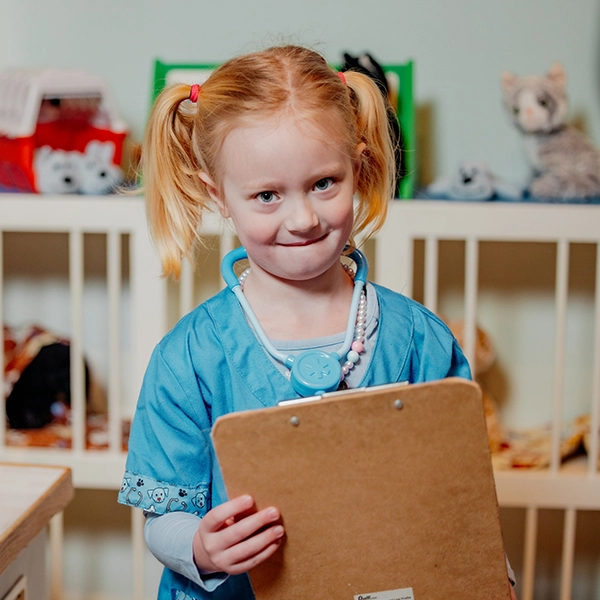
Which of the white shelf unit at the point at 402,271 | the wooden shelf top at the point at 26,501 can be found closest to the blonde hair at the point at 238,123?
the wooden shelf top at the point at 26,501

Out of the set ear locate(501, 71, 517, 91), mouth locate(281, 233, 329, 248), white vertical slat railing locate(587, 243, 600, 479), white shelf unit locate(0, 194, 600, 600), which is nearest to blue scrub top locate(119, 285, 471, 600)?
mouth locate(281, 233, 329, 248)

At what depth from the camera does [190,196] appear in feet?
2.78

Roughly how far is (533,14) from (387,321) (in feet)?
3.55

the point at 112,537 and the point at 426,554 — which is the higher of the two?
the point at 426,554

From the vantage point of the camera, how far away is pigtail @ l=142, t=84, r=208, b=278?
32.6 inches

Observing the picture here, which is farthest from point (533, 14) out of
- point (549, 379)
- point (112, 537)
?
point (112, 537)

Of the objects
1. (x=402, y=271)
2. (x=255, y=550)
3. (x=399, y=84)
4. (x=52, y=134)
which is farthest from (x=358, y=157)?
(x=52, y=134)

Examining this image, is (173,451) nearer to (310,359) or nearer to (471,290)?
(310,359)

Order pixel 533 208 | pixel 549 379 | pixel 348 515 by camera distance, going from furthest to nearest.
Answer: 1. pixel 549 379
2. pixel 533 208
3. pixel 348 515

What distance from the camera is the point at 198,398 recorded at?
0.78 meters

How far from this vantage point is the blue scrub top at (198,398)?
30.6 inches

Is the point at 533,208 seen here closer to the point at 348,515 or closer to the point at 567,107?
the point at 567,107

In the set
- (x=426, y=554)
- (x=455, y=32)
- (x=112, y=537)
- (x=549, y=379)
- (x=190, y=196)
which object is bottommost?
(x=112, y=537)

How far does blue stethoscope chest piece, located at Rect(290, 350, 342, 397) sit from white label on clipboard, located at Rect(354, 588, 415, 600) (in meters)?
0.18
